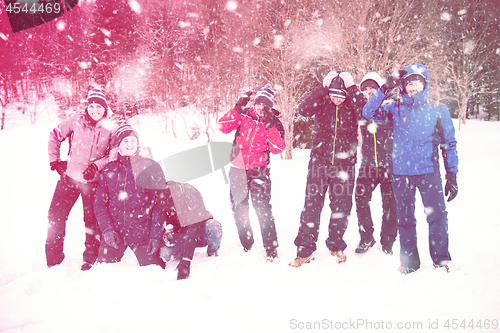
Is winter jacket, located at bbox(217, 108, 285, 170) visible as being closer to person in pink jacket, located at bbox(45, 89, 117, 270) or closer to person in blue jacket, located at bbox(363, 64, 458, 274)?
person in blue jacket, located at bbox(363, 64, 458, 274)

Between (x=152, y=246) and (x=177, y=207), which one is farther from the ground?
(x=177, y=207)

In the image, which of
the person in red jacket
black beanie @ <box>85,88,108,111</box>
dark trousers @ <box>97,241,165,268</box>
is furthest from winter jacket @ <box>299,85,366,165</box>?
black beanie @ <box>85,88,108,111</box>

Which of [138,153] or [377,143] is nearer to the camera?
[138,153]

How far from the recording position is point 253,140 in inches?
130

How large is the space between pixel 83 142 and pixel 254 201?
2044 mm

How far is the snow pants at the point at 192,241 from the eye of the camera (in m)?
3.00

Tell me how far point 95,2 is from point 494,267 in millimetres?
24656

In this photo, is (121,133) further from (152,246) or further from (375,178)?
(375,178)

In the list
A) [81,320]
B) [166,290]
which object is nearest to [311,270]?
[166,290]

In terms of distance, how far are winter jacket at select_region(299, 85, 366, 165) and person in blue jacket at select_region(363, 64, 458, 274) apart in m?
0.21

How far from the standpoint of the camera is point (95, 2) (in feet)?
64.1

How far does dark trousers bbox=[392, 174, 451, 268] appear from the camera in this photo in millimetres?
2686

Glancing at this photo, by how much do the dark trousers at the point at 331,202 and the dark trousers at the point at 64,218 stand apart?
2.31m

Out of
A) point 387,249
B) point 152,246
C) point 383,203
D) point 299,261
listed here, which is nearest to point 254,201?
point 299,261
